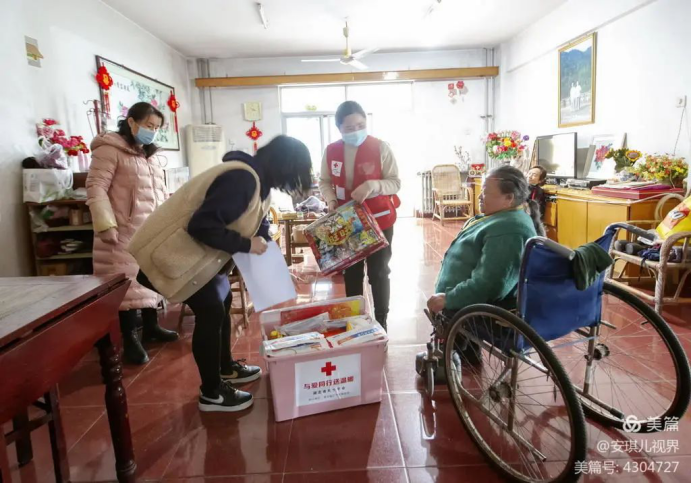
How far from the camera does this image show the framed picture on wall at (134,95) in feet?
15.1

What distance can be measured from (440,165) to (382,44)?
2.07 metres

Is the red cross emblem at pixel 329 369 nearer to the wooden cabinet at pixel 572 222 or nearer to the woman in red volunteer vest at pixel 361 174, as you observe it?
the woman in red volunteer vest at pixel 361 174

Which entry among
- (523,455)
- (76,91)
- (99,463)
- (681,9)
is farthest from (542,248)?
(76,91)

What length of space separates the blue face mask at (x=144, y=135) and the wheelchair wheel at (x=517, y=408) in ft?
5.80

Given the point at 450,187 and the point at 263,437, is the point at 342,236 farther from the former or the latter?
the point at 450,187

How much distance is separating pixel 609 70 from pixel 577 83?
0.68m

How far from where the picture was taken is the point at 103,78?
4.35 meters

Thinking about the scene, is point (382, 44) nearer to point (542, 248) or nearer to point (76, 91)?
point (76, 91)

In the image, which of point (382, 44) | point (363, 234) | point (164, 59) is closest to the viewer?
point (363, 234)

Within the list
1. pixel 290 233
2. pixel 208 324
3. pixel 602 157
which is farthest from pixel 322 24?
pixel 208 324

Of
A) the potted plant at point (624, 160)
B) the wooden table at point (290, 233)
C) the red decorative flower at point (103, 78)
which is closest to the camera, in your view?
the potted plant at point (624, 160)

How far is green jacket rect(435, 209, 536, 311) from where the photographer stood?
1462 millimetres

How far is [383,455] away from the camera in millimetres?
1444

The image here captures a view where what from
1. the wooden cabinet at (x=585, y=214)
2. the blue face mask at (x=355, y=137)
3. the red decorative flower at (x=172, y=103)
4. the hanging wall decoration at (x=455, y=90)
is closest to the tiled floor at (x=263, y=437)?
the blue face mask at (x=355, y=137)
